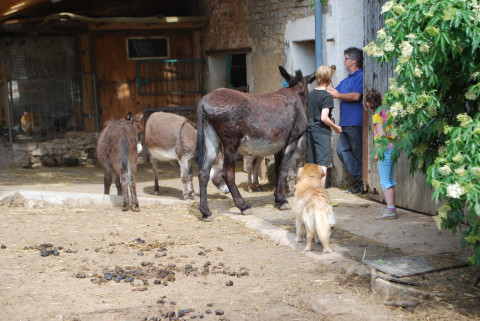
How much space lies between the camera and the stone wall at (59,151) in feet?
44.7

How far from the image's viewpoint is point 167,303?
471 centimetres

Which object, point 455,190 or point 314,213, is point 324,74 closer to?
point 314,213

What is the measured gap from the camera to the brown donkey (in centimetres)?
Answer: 812

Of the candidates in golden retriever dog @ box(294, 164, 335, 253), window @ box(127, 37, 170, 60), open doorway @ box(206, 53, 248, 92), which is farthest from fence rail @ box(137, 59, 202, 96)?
golden retriever dog @ box(294, 164, 335, 253)

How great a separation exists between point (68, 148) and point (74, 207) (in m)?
5.68

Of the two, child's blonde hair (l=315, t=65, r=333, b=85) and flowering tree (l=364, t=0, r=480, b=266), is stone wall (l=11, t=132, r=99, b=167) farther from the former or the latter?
flowering tree (l=364, t=0, r=480, b=266)

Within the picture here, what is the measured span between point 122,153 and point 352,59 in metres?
3.66

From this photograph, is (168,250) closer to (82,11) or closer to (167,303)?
(167,303)

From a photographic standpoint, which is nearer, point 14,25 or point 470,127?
point 470,127

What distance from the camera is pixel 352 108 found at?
8.88 metres

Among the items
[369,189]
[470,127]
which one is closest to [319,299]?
[470,127]

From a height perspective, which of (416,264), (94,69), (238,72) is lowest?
(416,264)

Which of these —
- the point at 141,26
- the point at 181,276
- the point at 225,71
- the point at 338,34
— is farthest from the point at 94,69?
the point at 181,276

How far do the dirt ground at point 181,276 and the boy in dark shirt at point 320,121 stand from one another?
1.01 m
